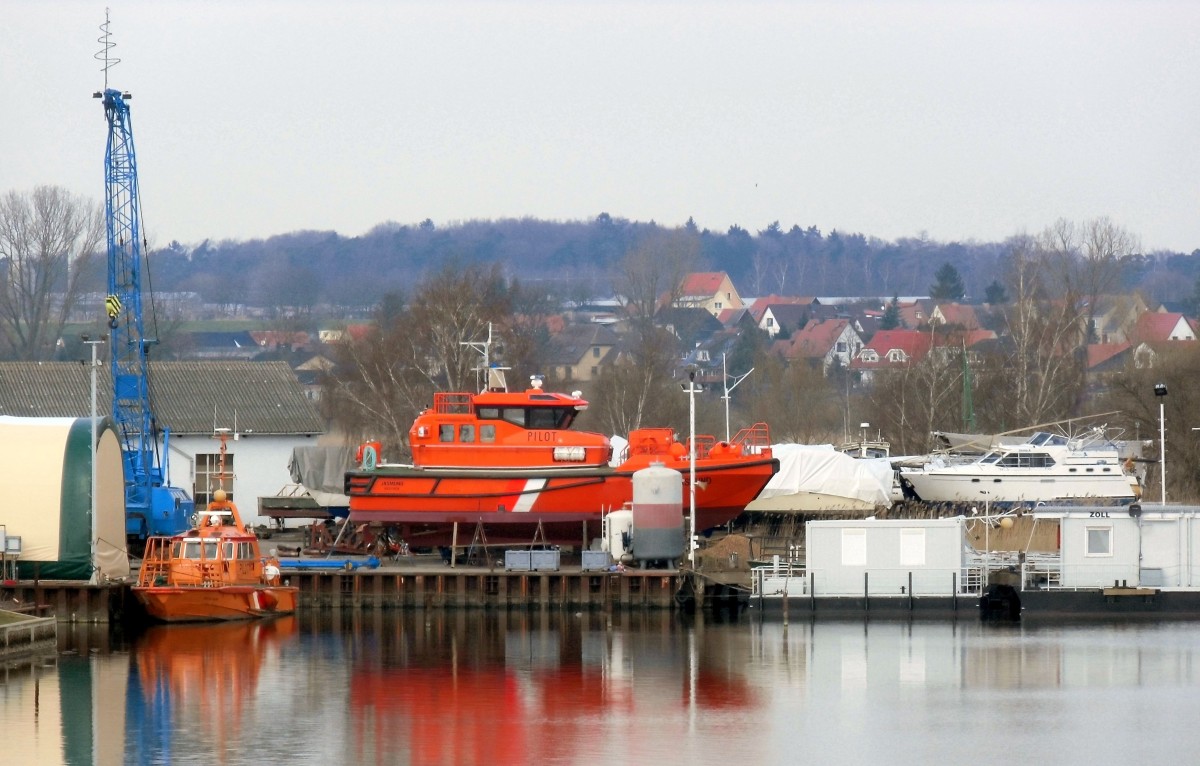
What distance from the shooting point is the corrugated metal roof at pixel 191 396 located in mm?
57812

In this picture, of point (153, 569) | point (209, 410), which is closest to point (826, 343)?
point (209, 410)

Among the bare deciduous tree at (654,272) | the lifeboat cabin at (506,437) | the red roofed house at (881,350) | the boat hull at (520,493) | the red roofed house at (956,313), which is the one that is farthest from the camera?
the bare deciduous tree at (654,272)

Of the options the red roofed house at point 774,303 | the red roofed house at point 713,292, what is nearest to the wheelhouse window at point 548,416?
the red roofed house at point 713,292

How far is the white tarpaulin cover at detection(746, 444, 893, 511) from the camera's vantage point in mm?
53062

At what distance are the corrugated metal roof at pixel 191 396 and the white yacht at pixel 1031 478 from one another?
1863 centimetres

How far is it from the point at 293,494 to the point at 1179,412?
31137mm

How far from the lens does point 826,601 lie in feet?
136

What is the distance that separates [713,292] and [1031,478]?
128055mm

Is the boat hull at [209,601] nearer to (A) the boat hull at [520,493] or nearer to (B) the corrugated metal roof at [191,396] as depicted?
(A) the boat hull at [520,493]

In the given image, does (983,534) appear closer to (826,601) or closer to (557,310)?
(826,601)

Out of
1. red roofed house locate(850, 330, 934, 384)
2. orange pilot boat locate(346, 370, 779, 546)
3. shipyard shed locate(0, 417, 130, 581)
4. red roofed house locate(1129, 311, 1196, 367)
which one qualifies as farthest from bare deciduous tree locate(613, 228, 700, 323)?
shipyard shed locate(0, 417, 130, 581)

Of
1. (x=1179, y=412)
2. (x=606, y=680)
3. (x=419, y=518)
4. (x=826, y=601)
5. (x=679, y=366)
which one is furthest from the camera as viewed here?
(x=679, y=366)

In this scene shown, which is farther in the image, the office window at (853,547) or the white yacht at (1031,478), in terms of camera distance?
the white yacht at (1031,478)

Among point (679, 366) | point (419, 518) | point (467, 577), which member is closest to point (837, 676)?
point (467, 577)
